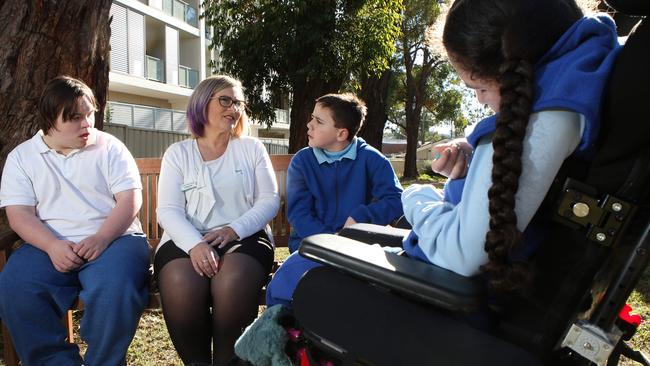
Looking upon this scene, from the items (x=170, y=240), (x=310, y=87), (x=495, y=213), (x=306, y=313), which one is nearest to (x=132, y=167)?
(x=170, y=240)

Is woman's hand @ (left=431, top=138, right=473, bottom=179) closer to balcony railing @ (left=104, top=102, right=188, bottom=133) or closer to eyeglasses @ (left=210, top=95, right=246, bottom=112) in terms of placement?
eyeglasses @ (left=210, top=95, right=246, bottom=112)

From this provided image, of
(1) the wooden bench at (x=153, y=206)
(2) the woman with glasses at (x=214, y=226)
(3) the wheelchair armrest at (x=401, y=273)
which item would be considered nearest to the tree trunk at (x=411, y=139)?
(1) the wooden bench at (x=153, y=206)

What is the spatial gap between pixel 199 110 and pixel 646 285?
13.0 ft

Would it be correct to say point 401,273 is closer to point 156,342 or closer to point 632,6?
point 632,6

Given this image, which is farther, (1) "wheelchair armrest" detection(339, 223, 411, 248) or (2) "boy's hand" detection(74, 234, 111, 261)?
(2) "boy's hand" detection(74, 234, 111, 261)

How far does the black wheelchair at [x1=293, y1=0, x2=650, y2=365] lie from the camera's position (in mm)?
1080

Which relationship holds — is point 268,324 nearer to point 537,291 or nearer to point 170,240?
point 537,291

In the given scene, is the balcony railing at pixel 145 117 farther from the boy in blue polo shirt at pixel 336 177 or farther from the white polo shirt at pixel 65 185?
the boy in blue polo shirt at pixel 336 177

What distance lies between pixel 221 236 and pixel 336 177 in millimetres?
753

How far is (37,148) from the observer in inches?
99.6

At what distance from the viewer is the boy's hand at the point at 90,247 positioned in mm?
2277

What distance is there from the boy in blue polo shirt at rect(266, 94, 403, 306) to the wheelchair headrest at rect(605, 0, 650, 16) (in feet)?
5.70

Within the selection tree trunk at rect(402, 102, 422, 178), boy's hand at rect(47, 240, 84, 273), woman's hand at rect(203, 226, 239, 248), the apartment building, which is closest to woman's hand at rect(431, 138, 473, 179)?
woman's hand at rect(203, 226, 239, 248)

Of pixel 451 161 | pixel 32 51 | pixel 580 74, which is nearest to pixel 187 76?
pixel 32 51
